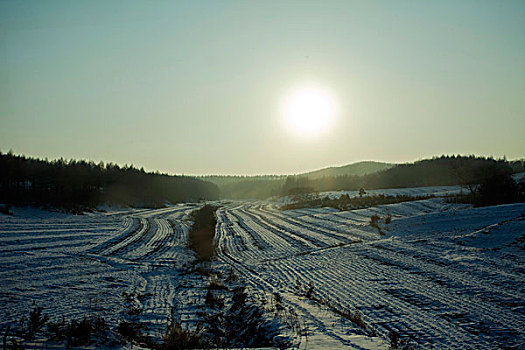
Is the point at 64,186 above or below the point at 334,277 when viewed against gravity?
above

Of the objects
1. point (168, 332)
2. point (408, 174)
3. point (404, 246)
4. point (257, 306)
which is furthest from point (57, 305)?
point (408, 174)

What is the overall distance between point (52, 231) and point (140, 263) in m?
12.4

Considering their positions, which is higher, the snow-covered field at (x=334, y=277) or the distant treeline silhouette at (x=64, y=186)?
the distant treeline silhouette at (x=64, y=186)

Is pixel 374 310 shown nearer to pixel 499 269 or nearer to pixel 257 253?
pixel 499 269

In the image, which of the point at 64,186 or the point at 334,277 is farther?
the point at 64,186

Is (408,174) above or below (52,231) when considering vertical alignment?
above

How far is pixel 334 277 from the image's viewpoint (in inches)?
550

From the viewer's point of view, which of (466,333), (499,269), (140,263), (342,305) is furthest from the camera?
(140,263)

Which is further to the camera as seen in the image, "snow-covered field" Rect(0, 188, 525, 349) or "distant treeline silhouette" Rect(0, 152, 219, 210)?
"distant treeline silhouette" Rect(0, 152, 219, 210)

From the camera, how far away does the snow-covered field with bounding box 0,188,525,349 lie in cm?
834

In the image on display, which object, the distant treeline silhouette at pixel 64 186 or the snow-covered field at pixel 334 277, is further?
the distant treeline silhouette at pixel 64 186

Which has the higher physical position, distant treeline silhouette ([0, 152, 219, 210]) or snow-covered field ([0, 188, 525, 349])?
distant treeline silhouette ([0, 152, 219, 210])

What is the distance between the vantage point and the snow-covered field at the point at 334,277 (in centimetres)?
834

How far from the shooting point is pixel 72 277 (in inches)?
515
